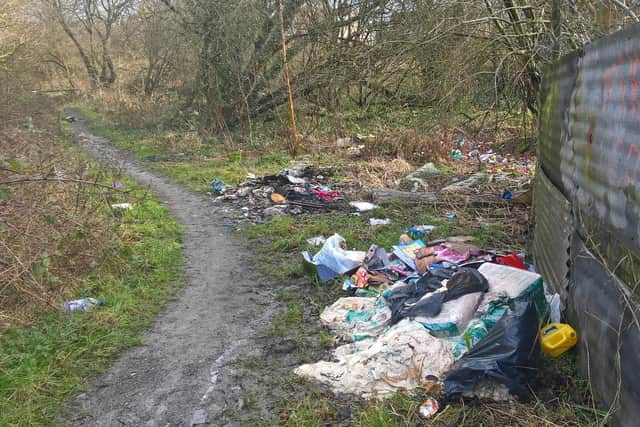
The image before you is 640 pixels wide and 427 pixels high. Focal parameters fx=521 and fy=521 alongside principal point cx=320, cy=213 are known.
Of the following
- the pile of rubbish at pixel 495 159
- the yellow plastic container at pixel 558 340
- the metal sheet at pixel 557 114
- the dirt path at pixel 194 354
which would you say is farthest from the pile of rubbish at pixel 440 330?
the pile of rubbish at pixel 495 159

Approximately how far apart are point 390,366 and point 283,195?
5405 millimetres

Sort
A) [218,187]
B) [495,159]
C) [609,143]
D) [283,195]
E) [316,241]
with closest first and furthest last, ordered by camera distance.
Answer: [609,143] → [316,241] → [283,195] → [218,187] → [495,159]

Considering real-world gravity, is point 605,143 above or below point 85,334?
above

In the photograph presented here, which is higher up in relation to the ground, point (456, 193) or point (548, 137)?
point (548, 137)

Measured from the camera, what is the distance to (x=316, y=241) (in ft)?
19.6

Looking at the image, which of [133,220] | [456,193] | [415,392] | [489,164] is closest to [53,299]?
[133,220]

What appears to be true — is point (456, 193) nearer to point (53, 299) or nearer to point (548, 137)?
point (548, 137)

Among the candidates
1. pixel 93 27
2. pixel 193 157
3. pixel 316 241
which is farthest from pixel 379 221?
pixel 93 27

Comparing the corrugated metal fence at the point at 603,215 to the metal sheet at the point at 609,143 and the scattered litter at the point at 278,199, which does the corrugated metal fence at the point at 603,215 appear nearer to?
the metal sheet at the point at 609,143

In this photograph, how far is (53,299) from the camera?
422cm

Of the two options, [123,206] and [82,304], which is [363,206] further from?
[82,304]

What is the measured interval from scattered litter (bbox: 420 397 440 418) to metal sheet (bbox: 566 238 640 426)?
777 millimetres

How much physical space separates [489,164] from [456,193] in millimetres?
2953

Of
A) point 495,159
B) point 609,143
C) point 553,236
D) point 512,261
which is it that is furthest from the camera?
point 495,159
